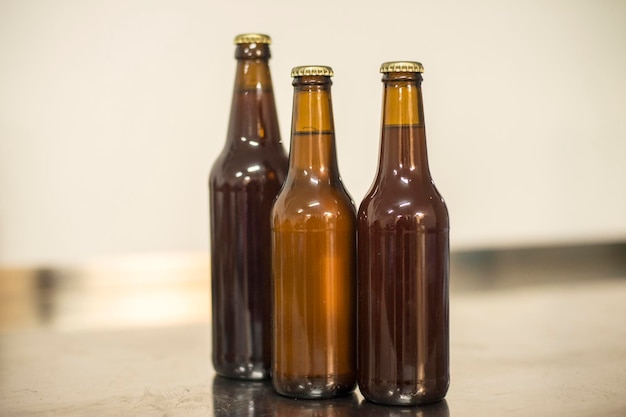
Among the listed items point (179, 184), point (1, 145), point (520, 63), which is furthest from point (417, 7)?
point (1, 145)

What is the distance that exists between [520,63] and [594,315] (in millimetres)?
699

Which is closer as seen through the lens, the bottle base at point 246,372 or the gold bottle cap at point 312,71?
the gold bottle cap at point 312,71

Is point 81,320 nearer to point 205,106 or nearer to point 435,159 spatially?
point 205,106

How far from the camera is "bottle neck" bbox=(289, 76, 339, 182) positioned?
828 millimetres

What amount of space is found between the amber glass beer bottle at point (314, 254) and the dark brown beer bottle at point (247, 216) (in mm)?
80

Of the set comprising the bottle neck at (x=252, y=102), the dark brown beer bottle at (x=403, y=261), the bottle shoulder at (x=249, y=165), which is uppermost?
the bottle neck at (x=252, y=102)

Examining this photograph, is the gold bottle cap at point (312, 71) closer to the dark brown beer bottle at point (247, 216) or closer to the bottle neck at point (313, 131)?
the bottle neck at point (313, 131)

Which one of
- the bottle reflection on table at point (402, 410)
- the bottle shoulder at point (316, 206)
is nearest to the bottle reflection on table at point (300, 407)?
the bottle reflection on table at point (402, 410)

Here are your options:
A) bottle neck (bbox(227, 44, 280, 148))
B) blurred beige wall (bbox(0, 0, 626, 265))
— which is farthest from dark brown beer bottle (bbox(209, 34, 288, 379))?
blurred beige wall (bbox(0, 0, 626, 265))

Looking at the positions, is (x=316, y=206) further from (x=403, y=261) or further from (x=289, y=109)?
(x=289, y=109)

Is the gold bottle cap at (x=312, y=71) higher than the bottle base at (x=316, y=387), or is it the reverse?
the gold bottle cap at (x=312, y=71)

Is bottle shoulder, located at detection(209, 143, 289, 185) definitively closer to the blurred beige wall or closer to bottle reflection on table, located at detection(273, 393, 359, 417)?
bottle reflection on table, located at detection(273, 393, 359, 417)

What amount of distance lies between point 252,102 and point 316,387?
0.30 m

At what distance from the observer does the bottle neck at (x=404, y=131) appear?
0.81 meters
